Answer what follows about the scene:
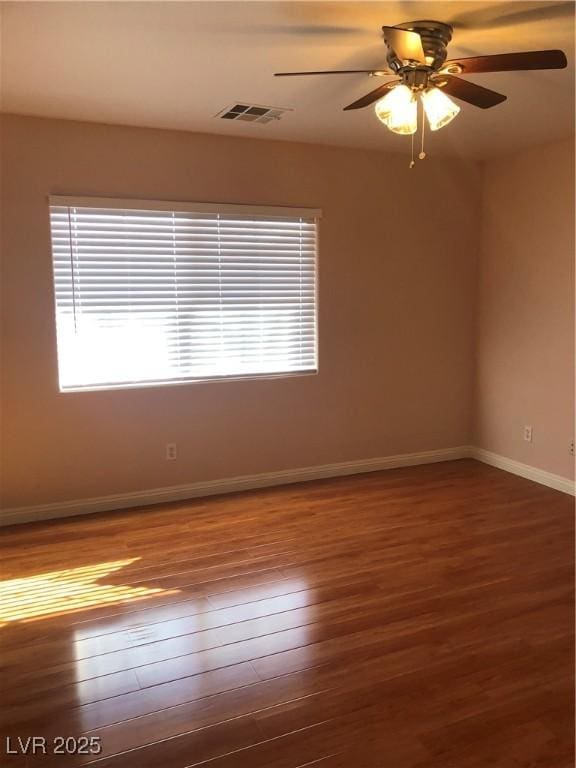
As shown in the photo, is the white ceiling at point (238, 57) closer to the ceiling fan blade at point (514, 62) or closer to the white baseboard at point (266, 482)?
the ceiling fan blade at point (514, 62)

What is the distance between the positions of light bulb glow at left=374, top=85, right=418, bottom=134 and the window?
1.80 m

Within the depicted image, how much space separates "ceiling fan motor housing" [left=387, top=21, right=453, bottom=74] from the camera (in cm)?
235

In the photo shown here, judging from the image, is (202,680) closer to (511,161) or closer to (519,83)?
(519,83)

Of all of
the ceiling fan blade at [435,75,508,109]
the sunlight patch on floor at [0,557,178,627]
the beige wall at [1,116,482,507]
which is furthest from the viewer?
the beige wall at [1,116,482,507]

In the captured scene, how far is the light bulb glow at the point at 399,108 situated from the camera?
2.47 meters

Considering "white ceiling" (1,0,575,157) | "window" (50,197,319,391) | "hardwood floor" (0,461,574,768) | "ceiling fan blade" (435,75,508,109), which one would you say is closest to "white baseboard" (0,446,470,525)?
"hardwood floor" (0,461,574,768)

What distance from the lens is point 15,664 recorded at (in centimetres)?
239

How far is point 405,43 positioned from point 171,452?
9.85ft

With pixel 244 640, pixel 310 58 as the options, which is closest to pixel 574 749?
pixel 244 640

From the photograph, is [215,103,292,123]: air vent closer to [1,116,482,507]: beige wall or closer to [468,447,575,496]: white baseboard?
[1,116,482,507]: beige wall

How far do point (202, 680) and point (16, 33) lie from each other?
8.92 ft

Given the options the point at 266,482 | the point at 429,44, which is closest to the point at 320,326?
the point at 266,482

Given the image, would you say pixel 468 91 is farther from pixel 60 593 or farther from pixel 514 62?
pixel 60 593

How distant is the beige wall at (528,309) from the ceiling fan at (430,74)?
208 cm
